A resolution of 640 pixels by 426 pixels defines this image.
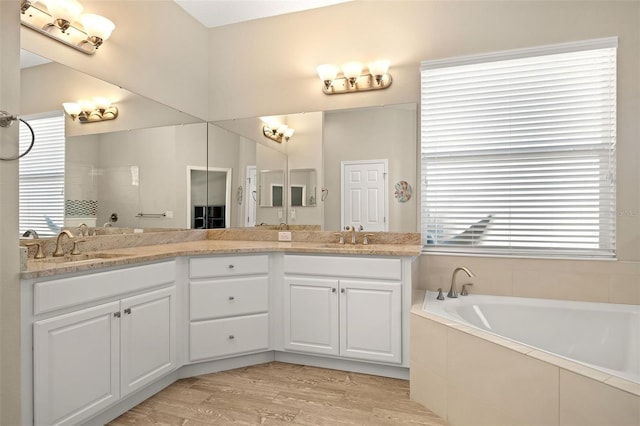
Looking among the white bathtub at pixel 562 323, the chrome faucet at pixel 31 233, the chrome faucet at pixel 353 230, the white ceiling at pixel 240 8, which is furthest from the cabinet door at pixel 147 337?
the white ceiling at pixel 240 8

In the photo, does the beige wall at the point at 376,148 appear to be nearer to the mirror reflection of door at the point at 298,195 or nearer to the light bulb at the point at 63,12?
the mirror reflection of door at the point at 298,195

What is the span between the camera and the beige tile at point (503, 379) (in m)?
1.41

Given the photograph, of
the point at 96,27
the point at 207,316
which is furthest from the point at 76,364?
the point at 96,27

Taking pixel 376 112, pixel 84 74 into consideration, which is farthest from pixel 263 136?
pixel 84 74

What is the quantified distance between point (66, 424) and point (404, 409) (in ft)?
5.37

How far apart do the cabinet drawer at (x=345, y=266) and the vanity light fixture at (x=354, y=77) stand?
1418 millimetres

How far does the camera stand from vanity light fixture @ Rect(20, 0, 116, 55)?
201cm

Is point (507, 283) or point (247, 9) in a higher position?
point (247, 9)

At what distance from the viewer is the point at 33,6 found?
6.61 feet

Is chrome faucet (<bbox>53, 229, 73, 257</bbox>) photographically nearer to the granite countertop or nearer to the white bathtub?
the granite countertop

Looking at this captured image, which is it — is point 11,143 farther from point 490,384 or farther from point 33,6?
point 490,384

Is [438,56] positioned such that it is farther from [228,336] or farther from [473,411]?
[228,336]

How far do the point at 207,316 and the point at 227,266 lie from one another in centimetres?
35

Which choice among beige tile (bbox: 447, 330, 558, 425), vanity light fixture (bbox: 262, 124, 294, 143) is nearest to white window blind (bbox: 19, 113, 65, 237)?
vanity light fixture (bbox: 262, 124, 294, 143)
